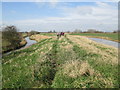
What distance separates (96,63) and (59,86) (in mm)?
4773

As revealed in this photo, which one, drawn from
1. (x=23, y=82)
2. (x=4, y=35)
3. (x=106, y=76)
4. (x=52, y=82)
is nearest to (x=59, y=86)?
(x=52, y=82)

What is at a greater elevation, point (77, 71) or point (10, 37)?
point (10, 37)

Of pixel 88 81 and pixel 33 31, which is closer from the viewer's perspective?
pixel 88 81

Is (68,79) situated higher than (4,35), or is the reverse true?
(4,35)

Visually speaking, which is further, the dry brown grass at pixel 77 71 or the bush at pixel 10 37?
the bush at pixel 10 37

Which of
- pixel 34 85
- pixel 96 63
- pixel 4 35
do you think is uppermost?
pixel 4 35

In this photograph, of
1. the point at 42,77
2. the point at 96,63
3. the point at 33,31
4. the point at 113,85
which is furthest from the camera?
the point at 33,31

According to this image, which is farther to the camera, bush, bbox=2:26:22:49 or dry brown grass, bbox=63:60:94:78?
bush, bbox=2:26:22:49

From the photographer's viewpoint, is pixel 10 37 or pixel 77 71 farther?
pixel 10 37

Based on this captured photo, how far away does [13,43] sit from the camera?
141 ft

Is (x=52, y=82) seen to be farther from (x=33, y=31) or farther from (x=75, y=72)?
(x=33, y=31)

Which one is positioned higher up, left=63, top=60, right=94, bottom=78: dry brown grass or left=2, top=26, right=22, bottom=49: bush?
left=2, top=26, right=22, bottom=49: bush

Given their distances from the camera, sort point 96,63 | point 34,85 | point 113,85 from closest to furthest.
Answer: point 113,85
point 34,85
point 96,63

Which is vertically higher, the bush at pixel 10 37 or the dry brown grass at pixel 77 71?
the bush at pixel 10 37
